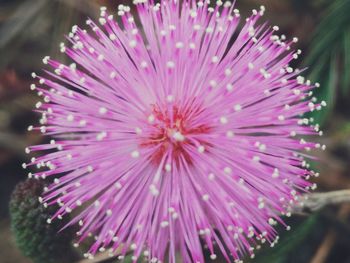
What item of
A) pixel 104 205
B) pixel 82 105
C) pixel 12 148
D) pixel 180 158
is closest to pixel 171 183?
pixel 180 158

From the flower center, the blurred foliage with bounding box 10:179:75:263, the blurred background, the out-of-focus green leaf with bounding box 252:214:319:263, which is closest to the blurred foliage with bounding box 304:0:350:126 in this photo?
the blurred background

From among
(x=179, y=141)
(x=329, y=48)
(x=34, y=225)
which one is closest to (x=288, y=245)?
(x=179, y=141)

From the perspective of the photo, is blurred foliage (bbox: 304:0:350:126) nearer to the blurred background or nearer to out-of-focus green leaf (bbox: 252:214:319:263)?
the blurred background

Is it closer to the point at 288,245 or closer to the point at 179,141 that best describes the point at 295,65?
the point at 288,245

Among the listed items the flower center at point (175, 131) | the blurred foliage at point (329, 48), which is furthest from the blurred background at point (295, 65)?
the flower center at point (175, 131)

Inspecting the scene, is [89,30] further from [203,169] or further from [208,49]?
[203,169]

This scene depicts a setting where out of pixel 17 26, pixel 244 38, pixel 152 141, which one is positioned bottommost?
pixel 152 141
